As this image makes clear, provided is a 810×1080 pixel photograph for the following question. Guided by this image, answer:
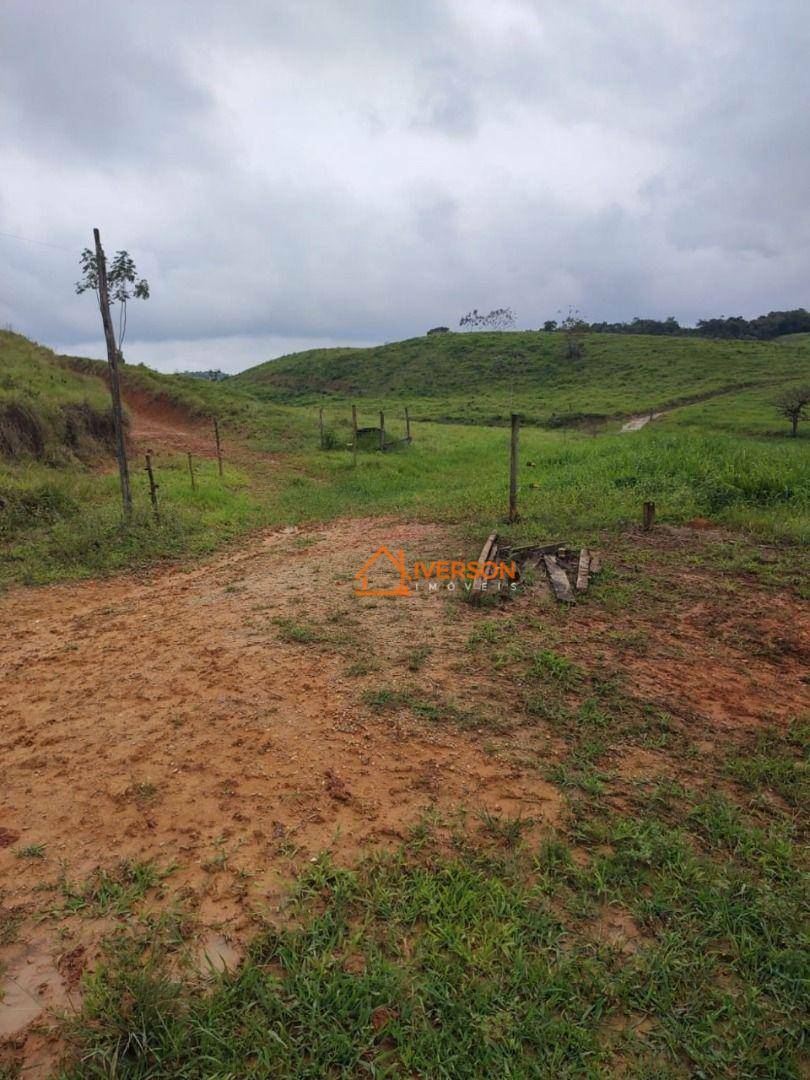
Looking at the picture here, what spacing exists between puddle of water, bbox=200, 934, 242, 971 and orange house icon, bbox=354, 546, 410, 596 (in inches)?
159

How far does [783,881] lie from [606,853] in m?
0.78

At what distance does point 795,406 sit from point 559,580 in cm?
2166

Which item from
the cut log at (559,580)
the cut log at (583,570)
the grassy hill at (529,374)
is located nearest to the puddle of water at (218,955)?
the cut log at (559,580)

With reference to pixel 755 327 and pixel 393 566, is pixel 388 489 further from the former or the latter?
pixel 755 327

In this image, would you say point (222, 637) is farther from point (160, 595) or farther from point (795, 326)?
point (795, 326)

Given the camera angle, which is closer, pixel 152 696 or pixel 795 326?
pixel 152 696

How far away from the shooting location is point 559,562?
6.79 metres

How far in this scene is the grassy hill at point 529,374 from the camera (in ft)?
109

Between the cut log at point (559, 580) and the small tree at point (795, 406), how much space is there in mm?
20067

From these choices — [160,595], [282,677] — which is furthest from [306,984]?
[160,595]

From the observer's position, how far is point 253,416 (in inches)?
890

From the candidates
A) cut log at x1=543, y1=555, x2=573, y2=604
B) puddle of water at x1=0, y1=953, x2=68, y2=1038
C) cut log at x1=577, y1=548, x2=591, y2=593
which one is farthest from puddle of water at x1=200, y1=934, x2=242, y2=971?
cut log at x1=577, y1=548, x2=591, y2=593

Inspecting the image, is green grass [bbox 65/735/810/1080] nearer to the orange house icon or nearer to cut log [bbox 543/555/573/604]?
cut log [bbox 543/555/573/604]

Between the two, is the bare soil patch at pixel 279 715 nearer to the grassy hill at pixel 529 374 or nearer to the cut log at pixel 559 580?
the cut log at pixel 559 580
